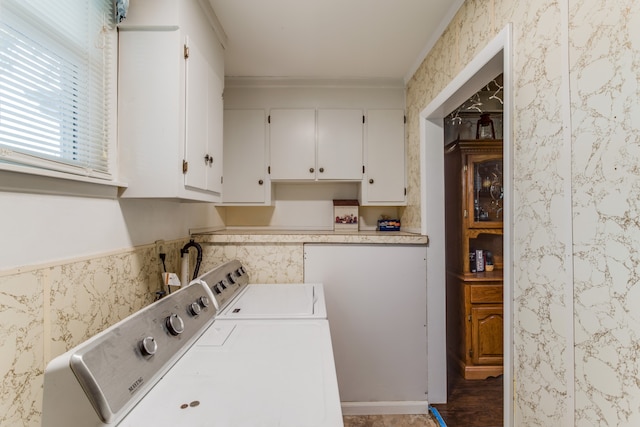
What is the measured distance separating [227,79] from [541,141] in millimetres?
2248

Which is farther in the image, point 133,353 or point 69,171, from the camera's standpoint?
point 69,171

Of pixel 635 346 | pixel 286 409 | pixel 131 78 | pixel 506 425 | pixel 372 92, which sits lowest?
pixel 506 425

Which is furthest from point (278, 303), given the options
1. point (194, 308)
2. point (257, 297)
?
point (194, 308)

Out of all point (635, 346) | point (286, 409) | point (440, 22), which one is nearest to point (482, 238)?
point (440, 22)

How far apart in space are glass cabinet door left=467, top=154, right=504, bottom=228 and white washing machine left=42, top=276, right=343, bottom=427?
2095 millimetres

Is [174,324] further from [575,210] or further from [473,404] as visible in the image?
[473,404]

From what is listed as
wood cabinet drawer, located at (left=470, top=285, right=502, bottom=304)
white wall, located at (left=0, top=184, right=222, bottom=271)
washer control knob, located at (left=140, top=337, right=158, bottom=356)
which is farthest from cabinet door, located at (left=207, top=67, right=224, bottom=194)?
wood cabinet drawer, located at (left=470, top=285, right=502, bottom=304)

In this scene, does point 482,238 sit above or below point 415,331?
above

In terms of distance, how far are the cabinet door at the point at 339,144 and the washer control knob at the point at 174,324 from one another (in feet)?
5.46

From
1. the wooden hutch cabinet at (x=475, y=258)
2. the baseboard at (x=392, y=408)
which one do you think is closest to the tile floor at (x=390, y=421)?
the baseboard at (x=392, y=408)

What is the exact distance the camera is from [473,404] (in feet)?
7.48

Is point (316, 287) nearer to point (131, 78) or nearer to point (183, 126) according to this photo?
point (183, 126)

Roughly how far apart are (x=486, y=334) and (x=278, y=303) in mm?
1978

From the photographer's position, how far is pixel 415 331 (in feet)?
7.22
